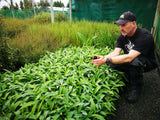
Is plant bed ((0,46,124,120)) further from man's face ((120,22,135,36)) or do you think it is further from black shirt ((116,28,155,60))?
man's face ((120,22,135,36))

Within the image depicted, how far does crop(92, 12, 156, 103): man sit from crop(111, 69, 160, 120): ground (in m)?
0.11

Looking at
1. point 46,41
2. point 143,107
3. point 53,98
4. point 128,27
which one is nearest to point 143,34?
point 128,27

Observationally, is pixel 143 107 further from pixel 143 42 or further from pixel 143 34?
pixel 143 34

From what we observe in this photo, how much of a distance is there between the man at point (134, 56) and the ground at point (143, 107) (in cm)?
11

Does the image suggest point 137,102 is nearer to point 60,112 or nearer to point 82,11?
point 60,112

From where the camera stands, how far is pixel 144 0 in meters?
6.07

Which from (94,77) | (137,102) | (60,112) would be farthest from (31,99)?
(137,102)

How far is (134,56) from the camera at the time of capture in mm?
1868

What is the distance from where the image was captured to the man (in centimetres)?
186

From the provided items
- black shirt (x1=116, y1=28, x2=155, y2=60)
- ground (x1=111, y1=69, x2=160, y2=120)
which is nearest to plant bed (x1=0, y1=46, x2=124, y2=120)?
ground (x1=111, y1=69, x2=160, y2=120)

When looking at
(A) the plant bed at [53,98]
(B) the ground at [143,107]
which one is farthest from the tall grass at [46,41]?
(B) the ground at [143,107]

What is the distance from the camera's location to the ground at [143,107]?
1.71 meters

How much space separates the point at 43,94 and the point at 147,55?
1.78 meters

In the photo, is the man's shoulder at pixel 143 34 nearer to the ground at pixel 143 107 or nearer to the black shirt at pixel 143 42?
the black shirt at pixel 143 42
